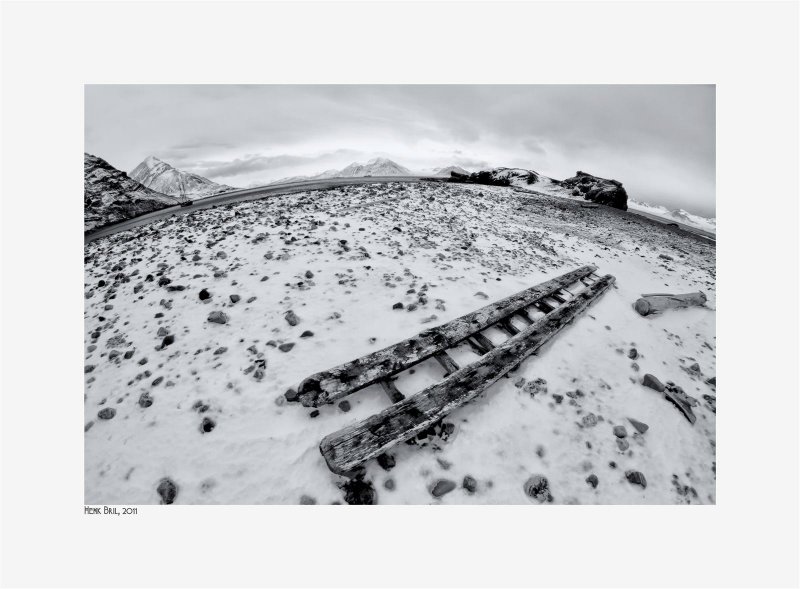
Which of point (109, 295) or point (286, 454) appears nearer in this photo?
point (286, 454)

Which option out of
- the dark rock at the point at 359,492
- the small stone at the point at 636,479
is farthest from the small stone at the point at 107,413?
the small stone at the point at 636,479

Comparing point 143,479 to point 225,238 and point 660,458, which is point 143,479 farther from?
point 225,238

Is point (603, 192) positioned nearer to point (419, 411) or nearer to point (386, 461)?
point (419, 411)

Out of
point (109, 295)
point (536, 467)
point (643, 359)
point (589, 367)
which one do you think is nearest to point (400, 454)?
point (536, 467)

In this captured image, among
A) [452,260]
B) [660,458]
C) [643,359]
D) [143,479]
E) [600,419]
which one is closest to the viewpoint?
[143,479]

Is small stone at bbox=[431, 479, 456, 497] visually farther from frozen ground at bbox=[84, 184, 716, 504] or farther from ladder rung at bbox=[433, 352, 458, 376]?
ladder rung at bbox=[433, 352, 458, 376]

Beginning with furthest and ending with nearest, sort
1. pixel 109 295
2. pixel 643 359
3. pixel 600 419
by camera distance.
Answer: pixel 109 295 → pixel 643 359 → pixel 600 419

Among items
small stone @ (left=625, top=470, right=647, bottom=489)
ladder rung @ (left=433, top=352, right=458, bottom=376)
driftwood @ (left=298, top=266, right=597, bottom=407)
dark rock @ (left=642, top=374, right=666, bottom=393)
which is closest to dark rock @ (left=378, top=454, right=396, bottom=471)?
driftwood @ (left=298, top=266, right=597, bottom=407)
